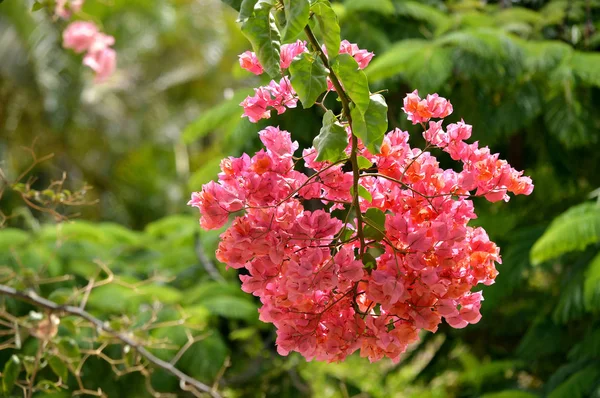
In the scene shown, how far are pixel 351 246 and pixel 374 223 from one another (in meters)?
0.04

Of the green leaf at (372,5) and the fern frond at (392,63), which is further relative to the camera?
the green leaf at (372,5)

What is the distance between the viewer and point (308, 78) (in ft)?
2.56

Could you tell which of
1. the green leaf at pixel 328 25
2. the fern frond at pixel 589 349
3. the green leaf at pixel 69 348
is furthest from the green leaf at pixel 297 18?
the fern frond at pixel 589 349

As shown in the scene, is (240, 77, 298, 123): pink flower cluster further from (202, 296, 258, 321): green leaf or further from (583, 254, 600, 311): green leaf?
(202, 296, 258, 321): green leaf

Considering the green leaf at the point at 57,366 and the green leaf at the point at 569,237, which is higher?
the green leaf at the point at 57,366

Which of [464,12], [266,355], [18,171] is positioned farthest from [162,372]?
[18,171]

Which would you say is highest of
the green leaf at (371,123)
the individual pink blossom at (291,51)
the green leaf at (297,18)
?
the green leaf at (297,18)

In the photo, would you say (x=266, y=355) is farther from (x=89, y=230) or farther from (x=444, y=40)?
(x=444, y=40)

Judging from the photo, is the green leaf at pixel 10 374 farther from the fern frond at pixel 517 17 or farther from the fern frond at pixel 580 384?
the fern frond at pixel 517 17

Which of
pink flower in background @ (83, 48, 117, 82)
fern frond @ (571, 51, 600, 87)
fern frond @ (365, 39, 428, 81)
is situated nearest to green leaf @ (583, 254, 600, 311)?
fern frond @ (571, 51, 600, 87)

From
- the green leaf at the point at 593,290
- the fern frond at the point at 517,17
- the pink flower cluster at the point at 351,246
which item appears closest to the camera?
the pink flower cluster at the point at 351,246

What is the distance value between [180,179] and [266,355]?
6.66 meters

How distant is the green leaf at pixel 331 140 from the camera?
2.62 ft

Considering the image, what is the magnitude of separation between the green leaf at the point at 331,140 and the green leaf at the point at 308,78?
38 mm
